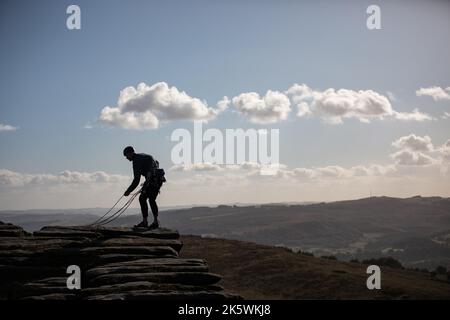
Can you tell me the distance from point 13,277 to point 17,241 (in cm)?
169

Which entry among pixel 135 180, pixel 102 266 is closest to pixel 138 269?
pixel 102 266

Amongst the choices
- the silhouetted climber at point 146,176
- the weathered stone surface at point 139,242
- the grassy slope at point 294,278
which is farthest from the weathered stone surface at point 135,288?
the grassy slope at point 294,278

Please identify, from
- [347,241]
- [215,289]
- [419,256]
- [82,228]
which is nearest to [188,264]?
[215,289]

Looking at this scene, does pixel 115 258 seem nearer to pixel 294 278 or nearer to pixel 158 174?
pixel 158 174

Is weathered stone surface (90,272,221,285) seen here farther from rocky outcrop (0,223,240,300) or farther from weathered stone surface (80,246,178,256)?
weathered stone surface (80,246,178,256)

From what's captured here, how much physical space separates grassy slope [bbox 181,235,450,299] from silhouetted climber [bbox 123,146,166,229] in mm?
7601

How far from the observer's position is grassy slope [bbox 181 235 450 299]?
856 inches

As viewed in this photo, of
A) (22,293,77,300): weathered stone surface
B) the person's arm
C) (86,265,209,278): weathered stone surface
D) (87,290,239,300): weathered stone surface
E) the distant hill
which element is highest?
the person's arm

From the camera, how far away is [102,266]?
43.2 feet

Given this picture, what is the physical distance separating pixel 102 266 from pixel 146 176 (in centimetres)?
404

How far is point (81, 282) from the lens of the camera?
12656 millimetres

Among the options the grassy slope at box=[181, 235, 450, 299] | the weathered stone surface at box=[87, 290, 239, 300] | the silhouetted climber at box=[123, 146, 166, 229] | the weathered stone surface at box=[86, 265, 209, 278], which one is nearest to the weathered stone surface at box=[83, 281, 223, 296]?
the weathered stone surface at box=[87, 290, 239, 300]
